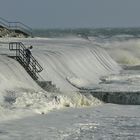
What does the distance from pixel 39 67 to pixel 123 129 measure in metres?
10.1

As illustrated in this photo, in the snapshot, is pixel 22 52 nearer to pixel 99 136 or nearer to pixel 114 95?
pixel 114 95

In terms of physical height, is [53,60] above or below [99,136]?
above

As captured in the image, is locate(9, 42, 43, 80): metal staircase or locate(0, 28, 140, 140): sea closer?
locate(0, 28, 140, 140): sea

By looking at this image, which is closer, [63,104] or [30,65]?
[63,104]

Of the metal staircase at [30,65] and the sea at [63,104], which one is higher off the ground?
the metal staircase at [30,65]

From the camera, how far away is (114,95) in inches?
990

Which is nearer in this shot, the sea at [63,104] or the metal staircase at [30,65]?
the sea at [63,104]

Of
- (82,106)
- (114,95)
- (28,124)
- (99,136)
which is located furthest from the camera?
(114,95)

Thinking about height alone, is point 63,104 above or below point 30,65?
below

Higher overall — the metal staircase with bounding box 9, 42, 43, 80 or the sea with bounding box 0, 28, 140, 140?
the metal staircase with bounding box 9, 42, 43, 80
